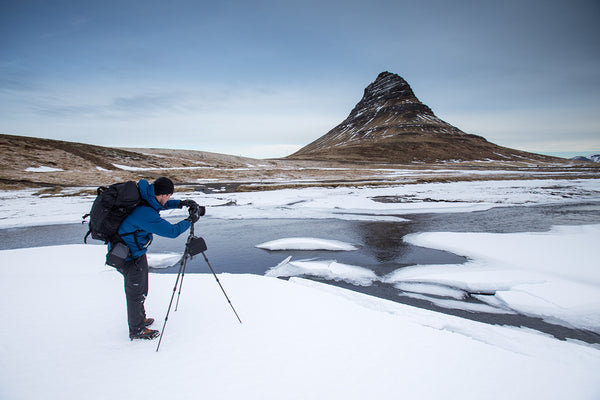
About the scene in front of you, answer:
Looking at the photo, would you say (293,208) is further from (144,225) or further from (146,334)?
(144,225)

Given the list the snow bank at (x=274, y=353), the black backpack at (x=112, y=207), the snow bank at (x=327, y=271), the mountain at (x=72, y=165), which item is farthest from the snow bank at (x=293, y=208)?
the mountain at (x=72, y=165)

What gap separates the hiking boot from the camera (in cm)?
400

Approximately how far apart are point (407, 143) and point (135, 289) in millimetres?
149419

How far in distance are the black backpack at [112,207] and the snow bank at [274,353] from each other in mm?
1577

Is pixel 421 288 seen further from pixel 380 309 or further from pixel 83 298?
pixel 83 298

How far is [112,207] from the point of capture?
140 inches

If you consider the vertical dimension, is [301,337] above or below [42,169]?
below

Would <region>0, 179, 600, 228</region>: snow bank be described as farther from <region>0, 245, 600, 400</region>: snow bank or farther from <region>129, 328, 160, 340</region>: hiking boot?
<region>129, 328, 160, 340</region>: hiking boot

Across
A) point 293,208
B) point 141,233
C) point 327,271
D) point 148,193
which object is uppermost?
point 148,193

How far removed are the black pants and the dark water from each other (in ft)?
13.2

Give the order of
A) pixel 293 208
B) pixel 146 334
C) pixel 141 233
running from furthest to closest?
pixel 293 208 → pixel 146 334 → pixel 141 233

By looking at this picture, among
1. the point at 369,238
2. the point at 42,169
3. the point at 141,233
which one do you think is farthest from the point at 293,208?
the point at 42,169

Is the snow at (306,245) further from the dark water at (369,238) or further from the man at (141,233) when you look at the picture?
the man at (141,233)

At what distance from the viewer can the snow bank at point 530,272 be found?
559 centimetres
